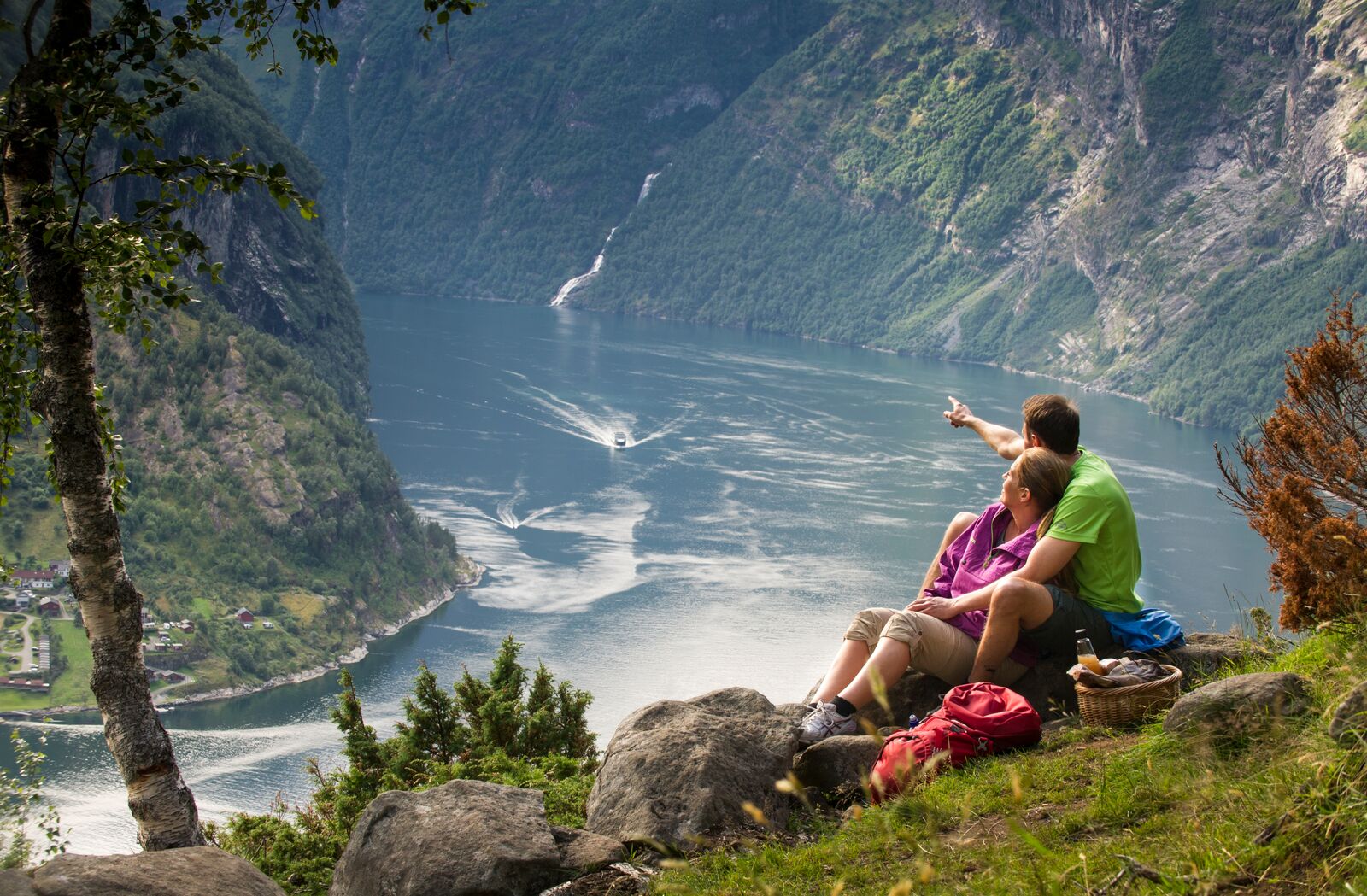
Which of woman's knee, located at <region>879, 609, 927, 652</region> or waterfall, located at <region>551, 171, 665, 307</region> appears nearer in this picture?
woman's knee, located at <region>879, 609, 927, 652</region>

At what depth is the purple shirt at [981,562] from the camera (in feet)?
18.7

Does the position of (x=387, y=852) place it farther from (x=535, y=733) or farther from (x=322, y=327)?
(x=322, y=327)

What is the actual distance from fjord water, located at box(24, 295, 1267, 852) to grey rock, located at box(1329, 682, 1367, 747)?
102ft

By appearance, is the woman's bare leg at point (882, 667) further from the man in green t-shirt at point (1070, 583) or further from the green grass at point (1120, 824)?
the green grass at point (1120, 824)

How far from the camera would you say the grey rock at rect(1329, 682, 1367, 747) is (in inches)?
127

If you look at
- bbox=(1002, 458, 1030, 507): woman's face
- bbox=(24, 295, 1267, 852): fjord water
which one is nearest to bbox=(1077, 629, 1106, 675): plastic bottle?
bbox=(1002, 458, 1030, 507): woman's face

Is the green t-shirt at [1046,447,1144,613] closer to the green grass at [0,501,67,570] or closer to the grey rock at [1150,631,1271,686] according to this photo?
the grey rock at [1150,631,1271,686]

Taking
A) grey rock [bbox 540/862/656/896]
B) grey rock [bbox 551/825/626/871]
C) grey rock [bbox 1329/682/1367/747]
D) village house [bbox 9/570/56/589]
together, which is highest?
grey rock [bbox 1329/682/1367/747]

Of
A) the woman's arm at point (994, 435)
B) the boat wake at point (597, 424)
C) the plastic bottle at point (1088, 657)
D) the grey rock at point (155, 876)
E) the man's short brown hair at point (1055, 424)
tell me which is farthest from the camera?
the boat wake at point (597, 424)

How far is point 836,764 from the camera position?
5.07 meters

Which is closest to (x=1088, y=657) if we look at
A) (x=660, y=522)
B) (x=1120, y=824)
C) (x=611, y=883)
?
(x=1120, y=824)

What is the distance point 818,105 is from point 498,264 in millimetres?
51956

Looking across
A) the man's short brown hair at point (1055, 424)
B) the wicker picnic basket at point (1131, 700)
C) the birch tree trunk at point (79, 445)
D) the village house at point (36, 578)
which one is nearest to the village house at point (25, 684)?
the village house at point (36, 578)

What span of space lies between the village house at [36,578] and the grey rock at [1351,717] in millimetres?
47867
